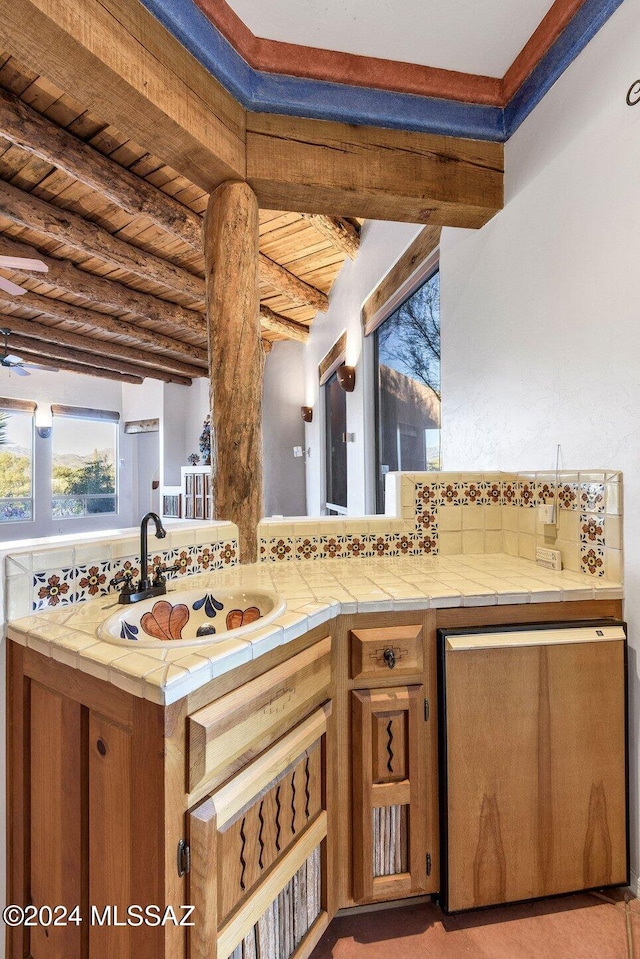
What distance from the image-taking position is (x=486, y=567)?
1.50 metres

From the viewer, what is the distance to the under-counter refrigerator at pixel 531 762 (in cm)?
113

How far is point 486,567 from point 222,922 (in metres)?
1.12

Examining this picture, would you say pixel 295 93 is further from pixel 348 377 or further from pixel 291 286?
pixel 291 286

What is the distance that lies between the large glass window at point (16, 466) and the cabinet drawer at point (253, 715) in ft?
21.3

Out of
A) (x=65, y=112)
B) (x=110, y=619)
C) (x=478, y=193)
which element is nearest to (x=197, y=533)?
(x=110, y=619)

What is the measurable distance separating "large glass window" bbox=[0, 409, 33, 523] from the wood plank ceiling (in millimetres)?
997

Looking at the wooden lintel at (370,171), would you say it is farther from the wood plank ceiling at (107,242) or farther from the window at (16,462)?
the window at (16,462)

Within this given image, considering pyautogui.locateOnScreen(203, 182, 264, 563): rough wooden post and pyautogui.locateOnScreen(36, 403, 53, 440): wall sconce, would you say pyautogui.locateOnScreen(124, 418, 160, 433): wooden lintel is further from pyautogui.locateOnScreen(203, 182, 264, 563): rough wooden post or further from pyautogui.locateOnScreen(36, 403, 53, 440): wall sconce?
pyautogui.locateOnScreen(203, 182, 264, 563): rough wooden post

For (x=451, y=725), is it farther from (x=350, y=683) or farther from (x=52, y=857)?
(x=52, y=857)

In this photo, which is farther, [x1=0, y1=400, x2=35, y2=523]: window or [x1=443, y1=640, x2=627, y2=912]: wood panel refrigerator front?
[x1=0, y1=400, x2=35, y2=523]: window

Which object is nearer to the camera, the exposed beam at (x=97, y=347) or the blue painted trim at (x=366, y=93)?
the blue painted trim at (x=366, y=93)

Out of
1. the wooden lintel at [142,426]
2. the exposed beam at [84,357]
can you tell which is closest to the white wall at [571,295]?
the exposed beam at [84,357]

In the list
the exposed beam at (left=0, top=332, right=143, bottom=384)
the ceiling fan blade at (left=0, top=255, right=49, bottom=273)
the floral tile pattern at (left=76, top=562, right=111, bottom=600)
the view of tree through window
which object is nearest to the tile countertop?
the floral tile pattern at (left=76, top=562, right=111, bottom=600)

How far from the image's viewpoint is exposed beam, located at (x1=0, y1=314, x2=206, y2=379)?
4723mm
